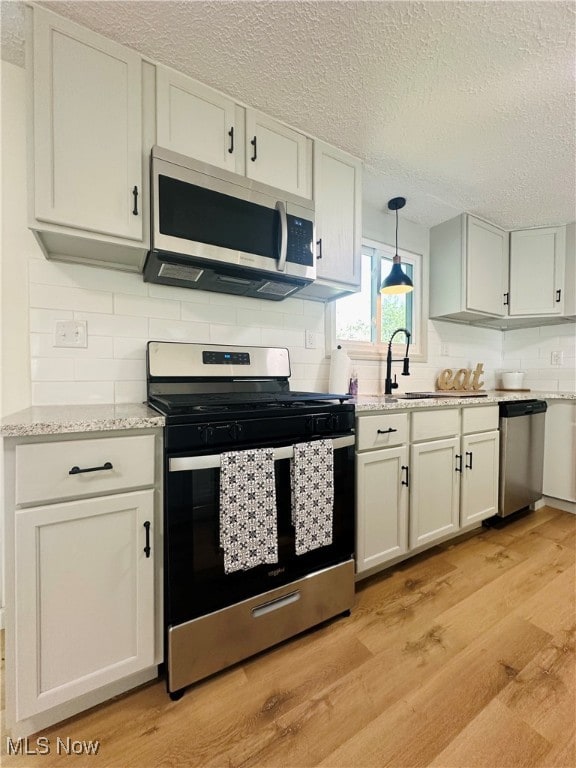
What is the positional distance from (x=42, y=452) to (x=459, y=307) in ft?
9.02

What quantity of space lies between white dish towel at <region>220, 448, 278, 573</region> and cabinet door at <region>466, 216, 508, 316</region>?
226 centimetres

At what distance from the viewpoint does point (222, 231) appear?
4.62ft

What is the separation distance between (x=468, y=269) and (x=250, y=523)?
254 centimetres

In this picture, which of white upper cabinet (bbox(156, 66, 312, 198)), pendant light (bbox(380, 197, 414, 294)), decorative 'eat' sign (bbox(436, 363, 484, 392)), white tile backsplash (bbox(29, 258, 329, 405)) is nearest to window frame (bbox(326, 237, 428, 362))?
decorative 'eat' sign (bbox(436, 363, 484, 392))

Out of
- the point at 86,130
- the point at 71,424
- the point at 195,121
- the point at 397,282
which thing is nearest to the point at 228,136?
the point at 195,121

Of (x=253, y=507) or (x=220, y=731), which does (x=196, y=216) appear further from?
(x=220, y=731)

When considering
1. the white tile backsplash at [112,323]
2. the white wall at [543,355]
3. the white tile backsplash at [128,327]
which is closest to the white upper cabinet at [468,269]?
the white wall at [543,355]

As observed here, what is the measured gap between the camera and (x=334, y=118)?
5.23ft

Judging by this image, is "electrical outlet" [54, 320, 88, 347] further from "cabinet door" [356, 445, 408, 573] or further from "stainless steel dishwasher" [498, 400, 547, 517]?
"stainless steel dishwasher" [498, 400, 547, 517]

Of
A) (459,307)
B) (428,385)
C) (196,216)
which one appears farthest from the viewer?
(428,385)

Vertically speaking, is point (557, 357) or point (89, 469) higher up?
point (557, 357)

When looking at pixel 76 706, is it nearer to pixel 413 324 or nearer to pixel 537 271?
pixel 413 324

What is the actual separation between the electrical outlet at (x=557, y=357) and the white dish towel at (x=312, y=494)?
9.41 ft

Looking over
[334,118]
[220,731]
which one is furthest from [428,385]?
[220,731]
